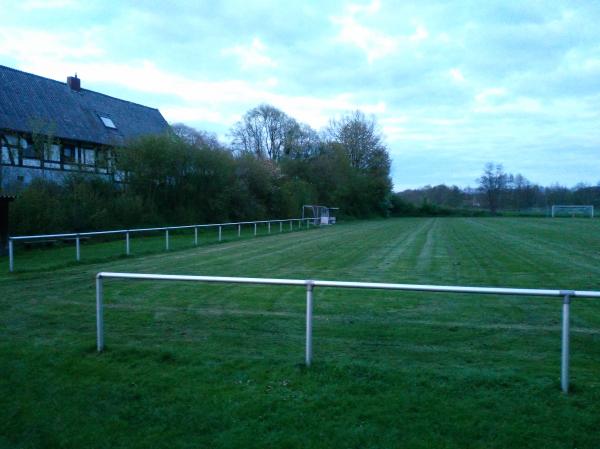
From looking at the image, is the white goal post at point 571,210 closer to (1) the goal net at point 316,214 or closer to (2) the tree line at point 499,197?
(2) the tree line at point 499,197

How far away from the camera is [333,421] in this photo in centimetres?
393

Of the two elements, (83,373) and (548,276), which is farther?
(548,276)

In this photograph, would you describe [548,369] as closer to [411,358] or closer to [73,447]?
[411,358]

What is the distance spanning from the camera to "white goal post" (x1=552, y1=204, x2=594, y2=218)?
73.2 metres

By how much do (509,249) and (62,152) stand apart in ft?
81.1

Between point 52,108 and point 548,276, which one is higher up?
point 52,108

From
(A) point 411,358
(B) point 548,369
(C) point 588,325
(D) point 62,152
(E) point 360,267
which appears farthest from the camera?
(D) point 62,152

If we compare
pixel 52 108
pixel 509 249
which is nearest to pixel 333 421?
Answer: pixel 509 249

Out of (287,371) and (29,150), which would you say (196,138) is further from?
(287,371)

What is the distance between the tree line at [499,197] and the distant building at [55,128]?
51811 mm

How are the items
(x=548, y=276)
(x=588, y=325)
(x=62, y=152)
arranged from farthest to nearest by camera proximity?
(x=62, y=152) < (x=548, y=276) < (x=588, y=325)

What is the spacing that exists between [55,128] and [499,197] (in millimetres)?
76226

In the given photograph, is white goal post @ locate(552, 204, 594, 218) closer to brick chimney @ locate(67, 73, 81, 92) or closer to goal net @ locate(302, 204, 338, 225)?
goal net @ locate(302, 204, 338, 225)

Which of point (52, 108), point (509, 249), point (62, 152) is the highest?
point (52, 108)
